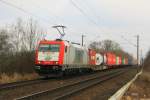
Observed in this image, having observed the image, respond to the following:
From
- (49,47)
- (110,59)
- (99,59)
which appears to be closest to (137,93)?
(49,47)

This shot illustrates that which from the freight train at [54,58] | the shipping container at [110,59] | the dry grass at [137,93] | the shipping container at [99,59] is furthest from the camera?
the shipping container at [110,59]

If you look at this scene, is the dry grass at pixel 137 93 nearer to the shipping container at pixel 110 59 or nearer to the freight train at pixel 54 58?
the freight train at pixel 54 58

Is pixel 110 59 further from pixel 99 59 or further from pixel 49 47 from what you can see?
pixel 49 47

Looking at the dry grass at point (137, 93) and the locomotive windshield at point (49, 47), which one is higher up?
the locomotive windshield at point (49, 47)

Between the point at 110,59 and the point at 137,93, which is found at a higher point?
the point at 110,59

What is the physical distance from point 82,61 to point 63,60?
8.90 meters

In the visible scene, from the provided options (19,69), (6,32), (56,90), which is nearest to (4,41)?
(6,32)

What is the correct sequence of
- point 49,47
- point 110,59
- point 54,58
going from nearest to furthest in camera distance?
point 54,58
point 49,47
point 110,59

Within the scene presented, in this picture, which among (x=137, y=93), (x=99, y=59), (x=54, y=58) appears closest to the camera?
(x=137, y=93)

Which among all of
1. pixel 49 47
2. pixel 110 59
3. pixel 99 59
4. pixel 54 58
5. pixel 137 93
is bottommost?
pixel 137 93

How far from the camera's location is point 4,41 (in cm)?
5462

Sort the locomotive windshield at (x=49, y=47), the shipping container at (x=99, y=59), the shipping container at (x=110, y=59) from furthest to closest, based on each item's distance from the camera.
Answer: the shipping container at (x=110, y=59)
the shipping container at (x=99, y=59)
the locomotive windshield at (x=49, y=47)

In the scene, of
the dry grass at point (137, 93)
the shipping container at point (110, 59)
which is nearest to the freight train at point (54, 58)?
the dry grass at point (137, 93)

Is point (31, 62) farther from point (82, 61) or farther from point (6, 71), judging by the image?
point (82, 61)
